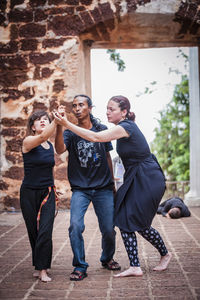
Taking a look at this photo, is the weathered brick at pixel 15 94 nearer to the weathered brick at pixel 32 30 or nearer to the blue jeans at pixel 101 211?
the weathered brick at pixel 32 30

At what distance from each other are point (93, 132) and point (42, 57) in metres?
3.74

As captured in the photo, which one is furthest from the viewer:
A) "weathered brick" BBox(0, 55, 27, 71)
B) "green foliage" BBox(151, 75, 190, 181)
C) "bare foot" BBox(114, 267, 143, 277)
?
"green foliage" BBox(151, 75, 190, 181)

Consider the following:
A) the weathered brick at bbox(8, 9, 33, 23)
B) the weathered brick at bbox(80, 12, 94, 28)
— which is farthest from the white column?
the weathered brick at bbox(8, 9, 33, 23)

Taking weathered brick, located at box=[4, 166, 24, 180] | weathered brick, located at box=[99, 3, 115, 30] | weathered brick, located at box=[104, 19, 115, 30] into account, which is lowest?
weathered brick, located at box=[4, 166, 24, 180]

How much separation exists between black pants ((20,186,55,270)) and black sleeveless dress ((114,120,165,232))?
22.3 inches

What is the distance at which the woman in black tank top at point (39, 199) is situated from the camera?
Answer: 3166mm

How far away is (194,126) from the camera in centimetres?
713

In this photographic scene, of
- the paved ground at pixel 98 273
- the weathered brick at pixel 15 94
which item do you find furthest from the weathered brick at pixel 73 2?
the paved ground at pixel 98 273

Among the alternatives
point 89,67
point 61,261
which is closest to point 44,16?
point 89,67

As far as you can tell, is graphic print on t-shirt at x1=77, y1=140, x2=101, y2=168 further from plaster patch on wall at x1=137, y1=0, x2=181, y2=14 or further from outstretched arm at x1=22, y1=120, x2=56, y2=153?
plaster patch on wall at x1=137, y1=0, x2=181, y2=14

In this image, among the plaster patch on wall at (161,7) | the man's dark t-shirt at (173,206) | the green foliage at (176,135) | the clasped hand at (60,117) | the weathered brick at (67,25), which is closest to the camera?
the clasped hand at (60,117)

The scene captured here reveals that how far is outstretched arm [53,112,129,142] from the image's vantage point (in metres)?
3.06

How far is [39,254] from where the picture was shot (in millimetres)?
3162

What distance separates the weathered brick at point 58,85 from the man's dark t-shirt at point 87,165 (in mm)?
3076
